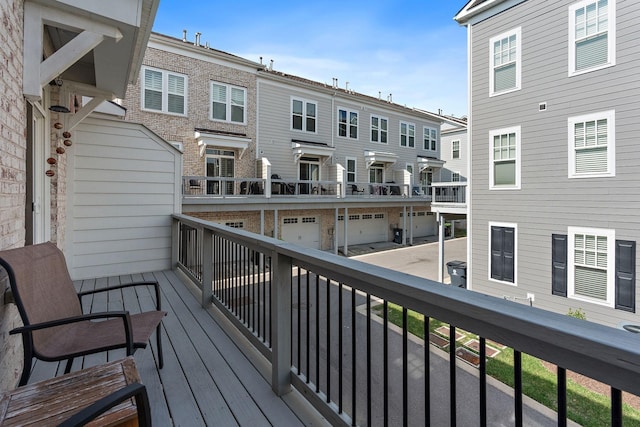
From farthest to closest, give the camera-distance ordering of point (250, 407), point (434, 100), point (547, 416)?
point (434, 100)
point (547, 416)
point (250, 407)

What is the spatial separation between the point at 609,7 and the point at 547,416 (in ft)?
25.8

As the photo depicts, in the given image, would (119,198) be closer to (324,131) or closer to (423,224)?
(324,131)

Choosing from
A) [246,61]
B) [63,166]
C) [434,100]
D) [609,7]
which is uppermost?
[434,100]

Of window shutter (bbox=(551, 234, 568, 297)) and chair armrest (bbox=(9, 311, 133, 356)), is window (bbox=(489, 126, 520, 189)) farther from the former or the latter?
chair armrest (bbox=(9, 311, 133, 356))

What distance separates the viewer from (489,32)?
27.9ft

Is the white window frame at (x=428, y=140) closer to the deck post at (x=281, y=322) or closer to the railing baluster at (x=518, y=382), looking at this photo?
the deck post at (x=281, y=322)

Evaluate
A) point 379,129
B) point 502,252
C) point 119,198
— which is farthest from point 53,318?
point 379,129

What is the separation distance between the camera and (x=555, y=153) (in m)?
7.38

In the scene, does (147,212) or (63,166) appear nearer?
(63,166)

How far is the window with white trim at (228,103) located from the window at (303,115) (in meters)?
2.35

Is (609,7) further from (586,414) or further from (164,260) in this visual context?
(164,260)

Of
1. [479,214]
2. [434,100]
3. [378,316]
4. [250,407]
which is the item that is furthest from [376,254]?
[434,100]

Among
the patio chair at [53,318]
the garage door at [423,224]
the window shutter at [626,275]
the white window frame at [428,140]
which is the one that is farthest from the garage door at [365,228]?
the patio chair at [53,318]

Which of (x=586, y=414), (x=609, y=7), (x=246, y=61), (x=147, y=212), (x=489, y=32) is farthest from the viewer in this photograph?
(x=246, y=61)
